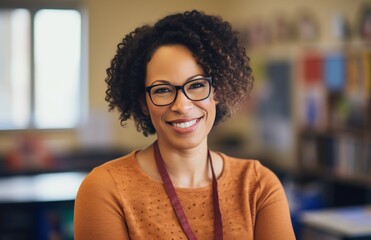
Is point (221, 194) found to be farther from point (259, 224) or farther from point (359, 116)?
point (359, 116)

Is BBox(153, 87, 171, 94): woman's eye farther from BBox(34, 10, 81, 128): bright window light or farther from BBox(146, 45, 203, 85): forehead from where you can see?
BBox(34, 10, 81, 128): bright window light

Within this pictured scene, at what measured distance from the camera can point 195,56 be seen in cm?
126

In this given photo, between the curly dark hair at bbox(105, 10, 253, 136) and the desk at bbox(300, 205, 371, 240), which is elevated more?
the curly dark hair at bbox(105, 10, 253, 136)

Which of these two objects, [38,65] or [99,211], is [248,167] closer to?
[99,211]

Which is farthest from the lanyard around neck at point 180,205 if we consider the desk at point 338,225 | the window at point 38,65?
the window at point 38,65

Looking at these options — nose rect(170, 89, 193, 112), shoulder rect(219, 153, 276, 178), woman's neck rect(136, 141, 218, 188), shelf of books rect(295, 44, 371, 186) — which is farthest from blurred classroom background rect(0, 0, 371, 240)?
nose rect(170, 89, 193, 112)

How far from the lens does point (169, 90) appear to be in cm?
126

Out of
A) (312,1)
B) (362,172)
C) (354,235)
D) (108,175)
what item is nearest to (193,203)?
(108,175)

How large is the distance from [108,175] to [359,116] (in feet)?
15.0

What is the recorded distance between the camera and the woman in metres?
1.26

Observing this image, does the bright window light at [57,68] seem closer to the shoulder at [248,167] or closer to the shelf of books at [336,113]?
the shelf of books at [336,113]

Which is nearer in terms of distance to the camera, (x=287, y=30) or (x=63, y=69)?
(x=287, y=30)

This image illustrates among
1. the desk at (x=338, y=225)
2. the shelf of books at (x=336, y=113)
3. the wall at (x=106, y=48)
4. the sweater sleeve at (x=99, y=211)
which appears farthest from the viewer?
the wall at (x=106, y=48)

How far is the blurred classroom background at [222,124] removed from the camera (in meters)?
5.37
